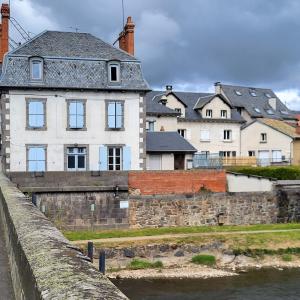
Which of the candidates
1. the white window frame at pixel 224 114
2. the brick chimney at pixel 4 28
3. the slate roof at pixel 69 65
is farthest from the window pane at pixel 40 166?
the white window frame at pixel 224 114

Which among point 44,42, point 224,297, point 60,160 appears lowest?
point 224,297

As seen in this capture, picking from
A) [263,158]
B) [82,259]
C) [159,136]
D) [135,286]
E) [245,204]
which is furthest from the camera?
[263,158]

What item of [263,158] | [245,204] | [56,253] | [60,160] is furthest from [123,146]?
[56,253]

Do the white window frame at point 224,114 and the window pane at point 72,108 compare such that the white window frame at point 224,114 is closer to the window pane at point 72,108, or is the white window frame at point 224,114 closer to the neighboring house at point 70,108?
the neighboring house at point 70,108

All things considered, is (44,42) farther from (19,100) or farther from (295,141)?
(295,141)

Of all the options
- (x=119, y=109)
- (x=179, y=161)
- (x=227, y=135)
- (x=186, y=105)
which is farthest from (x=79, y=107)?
(x=227, y=135)

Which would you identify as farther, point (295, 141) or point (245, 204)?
point (295, 141)

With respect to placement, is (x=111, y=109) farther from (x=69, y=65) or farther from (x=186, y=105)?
(x=186, y=105)

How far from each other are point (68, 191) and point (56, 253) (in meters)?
20.7

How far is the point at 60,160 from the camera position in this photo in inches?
1111

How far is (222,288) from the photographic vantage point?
19.6 meters

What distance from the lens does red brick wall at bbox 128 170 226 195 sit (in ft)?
85.0

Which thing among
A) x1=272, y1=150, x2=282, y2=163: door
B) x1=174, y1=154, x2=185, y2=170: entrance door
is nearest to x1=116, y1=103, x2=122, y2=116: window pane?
x1=174, y1=154, x2=185, y2=170: entrance door

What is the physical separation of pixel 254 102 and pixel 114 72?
29406 millimetres
